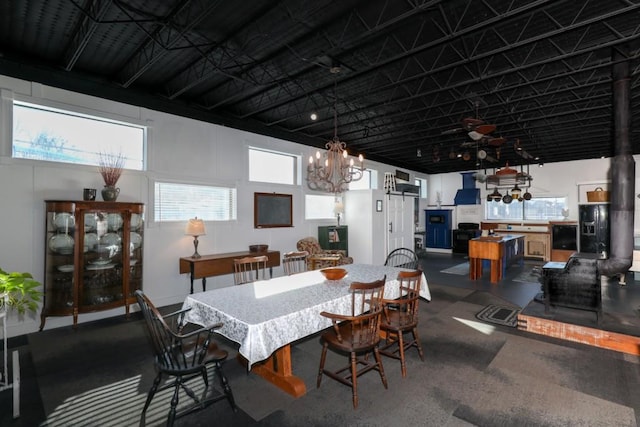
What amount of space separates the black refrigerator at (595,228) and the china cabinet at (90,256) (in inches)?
442

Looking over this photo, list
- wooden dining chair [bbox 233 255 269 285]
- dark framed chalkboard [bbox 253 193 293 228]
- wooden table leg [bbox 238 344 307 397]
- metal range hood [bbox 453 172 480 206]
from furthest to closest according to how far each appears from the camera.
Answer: metal range hood [bbox 453 172 480 206]
dark framed chalkboard [bbox 253 193 293 228]
wooden dining chair [bbox 233 255 269 285]
wooden table leg [bbox 238 344 307 397]

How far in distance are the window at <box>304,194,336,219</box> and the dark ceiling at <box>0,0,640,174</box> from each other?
7.10 ft

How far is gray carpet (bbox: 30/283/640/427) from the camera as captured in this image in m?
2.32

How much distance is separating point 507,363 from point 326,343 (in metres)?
1.98

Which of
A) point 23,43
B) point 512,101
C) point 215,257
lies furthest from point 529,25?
point 23,43

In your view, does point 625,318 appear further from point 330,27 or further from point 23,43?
point 23,43

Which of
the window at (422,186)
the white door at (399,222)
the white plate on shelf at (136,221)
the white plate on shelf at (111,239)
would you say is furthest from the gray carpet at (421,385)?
the window at (422,186)

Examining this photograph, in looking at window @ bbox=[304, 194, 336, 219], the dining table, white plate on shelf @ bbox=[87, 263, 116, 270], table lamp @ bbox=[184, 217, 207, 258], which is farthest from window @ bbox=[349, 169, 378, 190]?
white plate on shelf @ bbox=[87, 263, 116, 270]

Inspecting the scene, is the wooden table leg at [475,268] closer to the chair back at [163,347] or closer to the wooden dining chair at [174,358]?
the wooden dining chair at [174,358]

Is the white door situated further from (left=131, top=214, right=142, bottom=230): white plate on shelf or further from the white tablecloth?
(left=131, top=214, right=142, bottom=230): white plate on shelf

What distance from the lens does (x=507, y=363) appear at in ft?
10.3

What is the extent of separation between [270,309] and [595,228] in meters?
10.3

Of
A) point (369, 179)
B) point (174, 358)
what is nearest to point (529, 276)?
point (369, 179)

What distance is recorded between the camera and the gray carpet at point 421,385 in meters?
2.32
